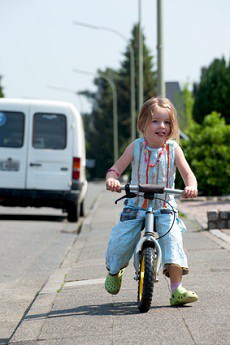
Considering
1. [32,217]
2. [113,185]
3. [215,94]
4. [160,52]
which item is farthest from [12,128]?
[215,94]

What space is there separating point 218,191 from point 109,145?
6305cm

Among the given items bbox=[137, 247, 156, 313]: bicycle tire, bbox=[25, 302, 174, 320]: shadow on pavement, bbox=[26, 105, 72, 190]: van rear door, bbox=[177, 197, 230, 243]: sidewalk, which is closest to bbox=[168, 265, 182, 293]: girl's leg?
bbox=[25, 302, 174, 320]: shadow on pavement

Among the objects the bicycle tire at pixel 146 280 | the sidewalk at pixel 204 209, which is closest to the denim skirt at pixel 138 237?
the bicycle tire at pixel 146 280

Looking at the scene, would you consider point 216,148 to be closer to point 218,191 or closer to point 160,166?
point 218,191

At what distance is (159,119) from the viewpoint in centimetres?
658

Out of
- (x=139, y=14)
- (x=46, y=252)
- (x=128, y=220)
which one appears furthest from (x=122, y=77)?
(x=128, y=220)

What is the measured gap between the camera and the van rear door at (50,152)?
1759 cm

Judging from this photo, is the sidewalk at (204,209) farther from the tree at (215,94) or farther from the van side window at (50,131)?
the tree at (215,94)

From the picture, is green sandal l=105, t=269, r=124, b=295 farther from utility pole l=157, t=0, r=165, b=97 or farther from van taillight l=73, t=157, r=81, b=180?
utility pole l=157, t=0, r=165, b=97

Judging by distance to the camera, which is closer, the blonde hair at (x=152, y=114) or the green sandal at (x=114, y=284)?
the blonde hair at (x=152, y=114)

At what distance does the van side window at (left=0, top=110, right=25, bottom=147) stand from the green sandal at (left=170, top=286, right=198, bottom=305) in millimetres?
11407

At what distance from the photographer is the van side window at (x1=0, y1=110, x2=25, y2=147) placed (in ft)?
57.7

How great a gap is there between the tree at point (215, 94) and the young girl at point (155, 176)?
33.8 m

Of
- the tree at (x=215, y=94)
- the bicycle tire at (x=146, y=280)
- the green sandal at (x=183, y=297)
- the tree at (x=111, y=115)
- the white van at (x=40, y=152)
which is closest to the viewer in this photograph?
the bicycle tire at (x=146, y=280)
